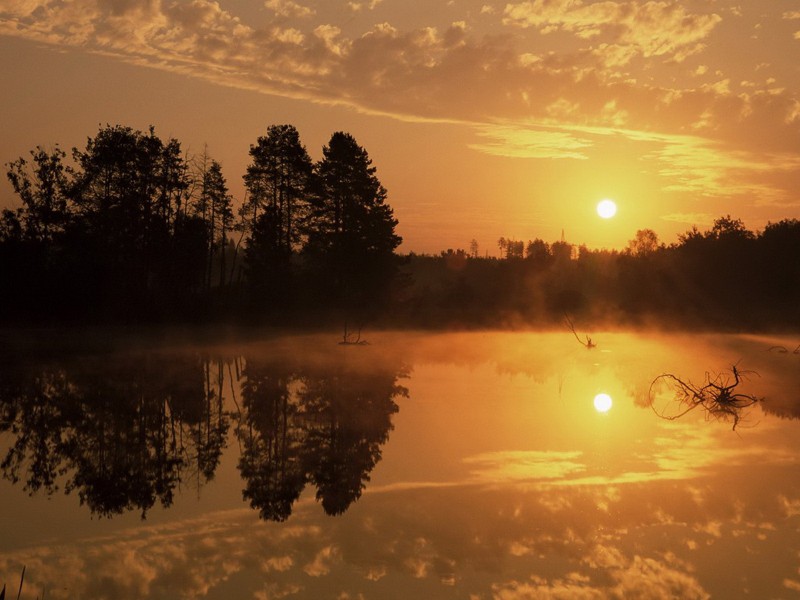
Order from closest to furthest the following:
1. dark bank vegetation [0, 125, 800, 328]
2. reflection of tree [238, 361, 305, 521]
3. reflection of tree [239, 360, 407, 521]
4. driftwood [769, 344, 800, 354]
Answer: reflection of tree [238, 361, 305, 521] < reflection of tree [239, 360, 407, 521] < driftwood [769, 344, 800, 354] < dark bank vegetation [0, 125, 800, 328]

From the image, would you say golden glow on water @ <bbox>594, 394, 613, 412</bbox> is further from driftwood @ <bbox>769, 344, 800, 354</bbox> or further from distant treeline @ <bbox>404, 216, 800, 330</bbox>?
distant treeline @ <bbox>404, 216, 800, 330</bbox>

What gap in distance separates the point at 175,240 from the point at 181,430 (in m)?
38.0

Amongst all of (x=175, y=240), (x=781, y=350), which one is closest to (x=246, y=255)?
(x=175, y=240)

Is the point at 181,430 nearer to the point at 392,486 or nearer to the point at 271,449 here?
the point at 271,449

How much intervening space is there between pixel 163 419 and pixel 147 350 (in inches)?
672

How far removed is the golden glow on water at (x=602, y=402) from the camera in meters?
21.5

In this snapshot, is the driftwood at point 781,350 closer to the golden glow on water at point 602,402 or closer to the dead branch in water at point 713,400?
the dead branch in water at point 713,400

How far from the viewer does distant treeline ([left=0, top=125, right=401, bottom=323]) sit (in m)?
47.9

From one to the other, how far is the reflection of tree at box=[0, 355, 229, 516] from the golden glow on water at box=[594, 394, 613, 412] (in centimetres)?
994

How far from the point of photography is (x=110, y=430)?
1706cm

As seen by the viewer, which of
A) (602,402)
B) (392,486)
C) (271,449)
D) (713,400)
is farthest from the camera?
(713,400)

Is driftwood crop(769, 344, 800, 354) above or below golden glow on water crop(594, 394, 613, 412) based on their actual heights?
above

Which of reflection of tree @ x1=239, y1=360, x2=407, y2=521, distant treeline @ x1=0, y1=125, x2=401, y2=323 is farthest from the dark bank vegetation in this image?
reflection of tree @ x1=239, y1=360, x2=407, y2=521

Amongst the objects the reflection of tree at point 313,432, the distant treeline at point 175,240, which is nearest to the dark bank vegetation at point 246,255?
the distant treeline at point 175,240
